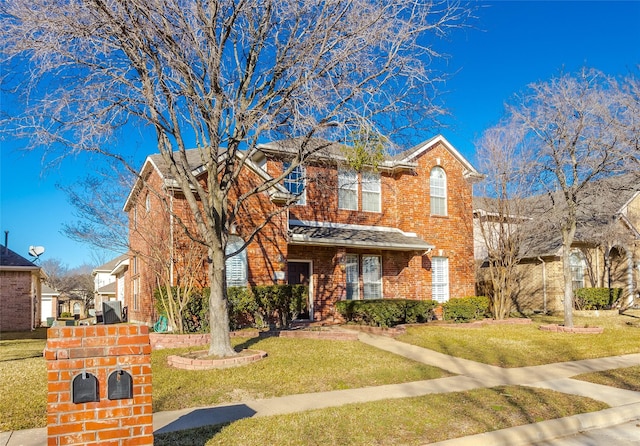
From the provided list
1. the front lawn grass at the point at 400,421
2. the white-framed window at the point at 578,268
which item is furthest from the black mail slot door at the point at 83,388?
the white-framed window at the point at 578,268

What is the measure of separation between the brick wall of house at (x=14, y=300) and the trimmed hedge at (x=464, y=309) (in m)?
17.9

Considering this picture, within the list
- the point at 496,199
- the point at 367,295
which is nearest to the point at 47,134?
the point at 367,295

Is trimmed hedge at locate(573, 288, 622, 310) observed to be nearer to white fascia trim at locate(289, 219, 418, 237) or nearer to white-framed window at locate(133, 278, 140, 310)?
white fascia trim at locate(289, 219, 418, 237)

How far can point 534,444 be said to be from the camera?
654 centimetres

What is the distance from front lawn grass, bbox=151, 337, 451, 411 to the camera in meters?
8.27

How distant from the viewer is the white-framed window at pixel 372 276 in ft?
66.9

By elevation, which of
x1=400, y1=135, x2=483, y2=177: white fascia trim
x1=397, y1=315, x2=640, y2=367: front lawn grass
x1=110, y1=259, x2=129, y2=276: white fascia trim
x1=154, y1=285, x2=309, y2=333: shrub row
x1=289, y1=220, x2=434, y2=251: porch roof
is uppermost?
x1=400, y1=135, x2=483, y2=177: white fascia trim

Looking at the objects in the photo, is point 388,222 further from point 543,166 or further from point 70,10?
point 70,10

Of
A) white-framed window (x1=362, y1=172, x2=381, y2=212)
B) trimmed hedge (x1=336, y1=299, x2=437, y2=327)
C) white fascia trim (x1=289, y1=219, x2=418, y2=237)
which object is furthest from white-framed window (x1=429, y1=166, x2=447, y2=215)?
trimmed hedge (x1=336, y1=299, x2=437, y2=327)

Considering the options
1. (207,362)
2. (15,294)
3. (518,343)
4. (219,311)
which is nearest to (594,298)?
(518,343)

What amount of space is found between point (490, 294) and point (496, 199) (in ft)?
20.7

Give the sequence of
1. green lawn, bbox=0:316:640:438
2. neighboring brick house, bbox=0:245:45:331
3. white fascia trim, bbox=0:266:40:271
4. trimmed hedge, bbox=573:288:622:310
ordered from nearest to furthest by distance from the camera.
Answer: green lawn, bbox=0:316:640:438, white fascia trim, bbox=0:266:40:271, neighboring brick house, bbox=0:245:45:331, trimmed hedge, bbox=573:288:622:310

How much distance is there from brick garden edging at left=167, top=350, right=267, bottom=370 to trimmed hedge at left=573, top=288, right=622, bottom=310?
18330 mm

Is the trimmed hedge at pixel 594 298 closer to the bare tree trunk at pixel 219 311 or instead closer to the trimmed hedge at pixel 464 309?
the trimmed hedge at pixel 464 309
